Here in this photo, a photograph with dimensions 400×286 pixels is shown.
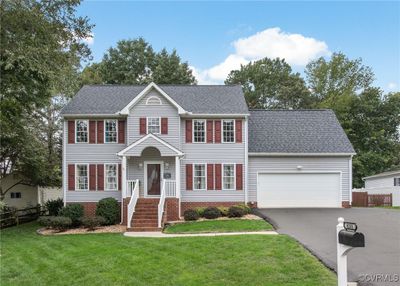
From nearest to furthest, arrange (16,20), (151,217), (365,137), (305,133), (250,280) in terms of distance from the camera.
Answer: (250,280), (16,20), (151,217), (305,133), (365,137)

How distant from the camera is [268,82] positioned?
45.5 metres

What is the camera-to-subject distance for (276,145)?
2208 cm

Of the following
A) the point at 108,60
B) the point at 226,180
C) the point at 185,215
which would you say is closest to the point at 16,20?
the point at 185,215

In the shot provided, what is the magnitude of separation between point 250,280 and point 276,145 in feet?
47.7

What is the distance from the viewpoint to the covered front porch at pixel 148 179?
18.3 metres

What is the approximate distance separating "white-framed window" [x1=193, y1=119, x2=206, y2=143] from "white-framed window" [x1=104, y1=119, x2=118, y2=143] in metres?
4.24

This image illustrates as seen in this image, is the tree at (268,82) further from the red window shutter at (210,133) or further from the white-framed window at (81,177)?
the white-framed window at (81,177)

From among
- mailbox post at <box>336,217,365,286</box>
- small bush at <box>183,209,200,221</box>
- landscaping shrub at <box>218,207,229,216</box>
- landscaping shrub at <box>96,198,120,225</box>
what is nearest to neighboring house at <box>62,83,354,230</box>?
landscaping shrub at <box>96,198,120,225</box>

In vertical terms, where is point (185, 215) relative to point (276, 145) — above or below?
below

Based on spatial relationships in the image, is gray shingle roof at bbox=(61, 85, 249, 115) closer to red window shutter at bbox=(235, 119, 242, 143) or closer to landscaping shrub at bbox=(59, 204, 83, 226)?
red window shutter at bbox=(235, 119, 242, 143)

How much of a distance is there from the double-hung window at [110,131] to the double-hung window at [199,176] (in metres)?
4.59

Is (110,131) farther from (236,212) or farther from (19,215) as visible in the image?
(19,215)

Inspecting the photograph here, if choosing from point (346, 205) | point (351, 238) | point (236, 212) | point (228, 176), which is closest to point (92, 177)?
point (228, 176)

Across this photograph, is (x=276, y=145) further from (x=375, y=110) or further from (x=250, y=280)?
Result: (x=375, y=110)
